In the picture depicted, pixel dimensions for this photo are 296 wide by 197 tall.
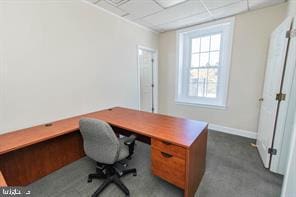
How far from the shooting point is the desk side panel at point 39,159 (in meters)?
1.68

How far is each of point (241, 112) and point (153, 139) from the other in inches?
98.6

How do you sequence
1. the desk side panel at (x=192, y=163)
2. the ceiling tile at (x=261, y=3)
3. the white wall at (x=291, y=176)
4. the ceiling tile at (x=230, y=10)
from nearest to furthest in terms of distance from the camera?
1. the white wall at (x=291, y=176)
2. the desk side panel at (x=192, y=163)
3. the ceiling tile at (x=261, y=3)
4. the ceiling tile at (x=230, y=10)

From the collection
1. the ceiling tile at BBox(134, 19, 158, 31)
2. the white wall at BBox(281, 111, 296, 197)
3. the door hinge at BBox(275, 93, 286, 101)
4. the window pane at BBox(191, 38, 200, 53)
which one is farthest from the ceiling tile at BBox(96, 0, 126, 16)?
the white wall at BBox(281, 111, 296, 197)

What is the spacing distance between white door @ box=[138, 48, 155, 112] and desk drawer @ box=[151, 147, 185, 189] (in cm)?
252

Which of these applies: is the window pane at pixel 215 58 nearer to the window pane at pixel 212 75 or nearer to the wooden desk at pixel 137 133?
the window pane at pixel 212 75

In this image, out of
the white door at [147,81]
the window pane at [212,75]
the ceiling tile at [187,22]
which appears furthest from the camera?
the white door at [147,81]

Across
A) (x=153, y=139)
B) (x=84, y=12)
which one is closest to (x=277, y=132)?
(x=153, y=139)

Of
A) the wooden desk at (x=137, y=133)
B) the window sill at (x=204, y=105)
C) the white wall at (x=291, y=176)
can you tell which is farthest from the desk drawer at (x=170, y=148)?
the window sill at (x=204, y=105)

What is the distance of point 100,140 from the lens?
1.48 meters

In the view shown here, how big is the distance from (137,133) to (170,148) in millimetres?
488

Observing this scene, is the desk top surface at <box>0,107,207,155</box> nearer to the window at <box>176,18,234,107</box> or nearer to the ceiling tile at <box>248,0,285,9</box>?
the window at <box>176,18,234,107</box>

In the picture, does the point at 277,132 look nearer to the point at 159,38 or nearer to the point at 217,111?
the point at 217,111

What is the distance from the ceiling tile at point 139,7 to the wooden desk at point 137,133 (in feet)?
6.38

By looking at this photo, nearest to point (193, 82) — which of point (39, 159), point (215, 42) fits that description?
point (215, 42)
